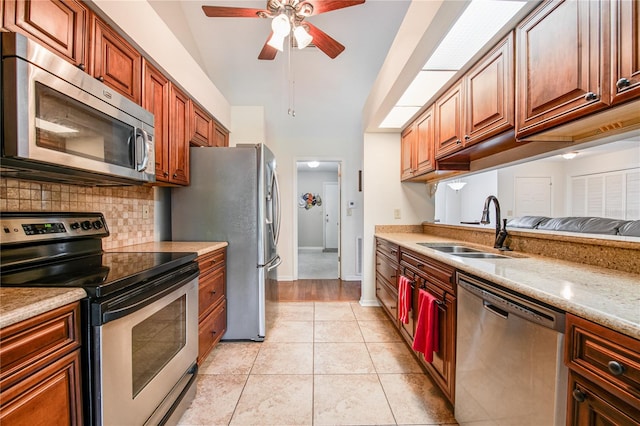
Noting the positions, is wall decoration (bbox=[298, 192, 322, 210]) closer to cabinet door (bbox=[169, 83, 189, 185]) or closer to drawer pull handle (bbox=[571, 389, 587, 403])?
cabinet door (bbox=[169, 83, 189, 185])

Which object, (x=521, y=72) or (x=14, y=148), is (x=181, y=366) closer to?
(x=14, y=148)

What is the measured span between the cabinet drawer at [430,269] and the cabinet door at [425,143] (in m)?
0.90

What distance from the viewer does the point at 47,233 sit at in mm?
1306

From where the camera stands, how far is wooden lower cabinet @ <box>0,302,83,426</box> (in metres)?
0.70

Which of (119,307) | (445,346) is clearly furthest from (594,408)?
(119,307)

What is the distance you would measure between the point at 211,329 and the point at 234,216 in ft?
2.98

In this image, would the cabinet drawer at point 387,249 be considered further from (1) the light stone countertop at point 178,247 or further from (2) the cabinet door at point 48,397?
(2) the cabinet door at point 48,397

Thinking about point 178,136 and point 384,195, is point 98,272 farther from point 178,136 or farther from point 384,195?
point 384,195

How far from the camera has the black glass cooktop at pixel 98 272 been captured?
3.18 ft

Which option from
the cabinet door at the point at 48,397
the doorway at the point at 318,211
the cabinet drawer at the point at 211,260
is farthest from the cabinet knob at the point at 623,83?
the doorway at the point at 318,211

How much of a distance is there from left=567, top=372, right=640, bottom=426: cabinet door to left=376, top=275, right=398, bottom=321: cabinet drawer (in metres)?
1.63

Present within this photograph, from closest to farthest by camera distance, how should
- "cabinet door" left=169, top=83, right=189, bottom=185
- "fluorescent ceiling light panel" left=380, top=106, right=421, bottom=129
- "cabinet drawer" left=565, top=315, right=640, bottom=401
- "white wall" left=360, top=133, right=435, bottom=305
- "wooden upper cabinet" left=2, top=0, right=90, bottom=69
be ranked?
"cabinet drawer" left=565, top=315, right=640, bottom=401
"wooden upper cabinet" left=2, top=0, right=90, bottom=69
"cabinet door" left=169, top=83, right=189, bottom=185
"fluorescent ceiling light panel" left=380, top=106, right=421, bottom=129
"white wall" left=360, top=133, right=435, bottom=305

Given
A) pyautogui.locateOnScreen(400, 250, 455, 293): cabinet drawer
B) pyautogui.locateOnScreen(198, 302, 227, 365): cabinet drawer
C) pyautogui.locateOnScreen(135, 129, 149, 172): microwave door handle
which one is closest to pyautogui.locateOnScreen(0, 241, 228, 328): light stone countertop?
pyautogui.locateOnScreen(135, 129, 149, 172): microwave door handle

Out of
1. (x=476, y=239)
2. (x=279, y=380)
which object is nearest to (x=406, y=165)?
(x=476, y=239)
